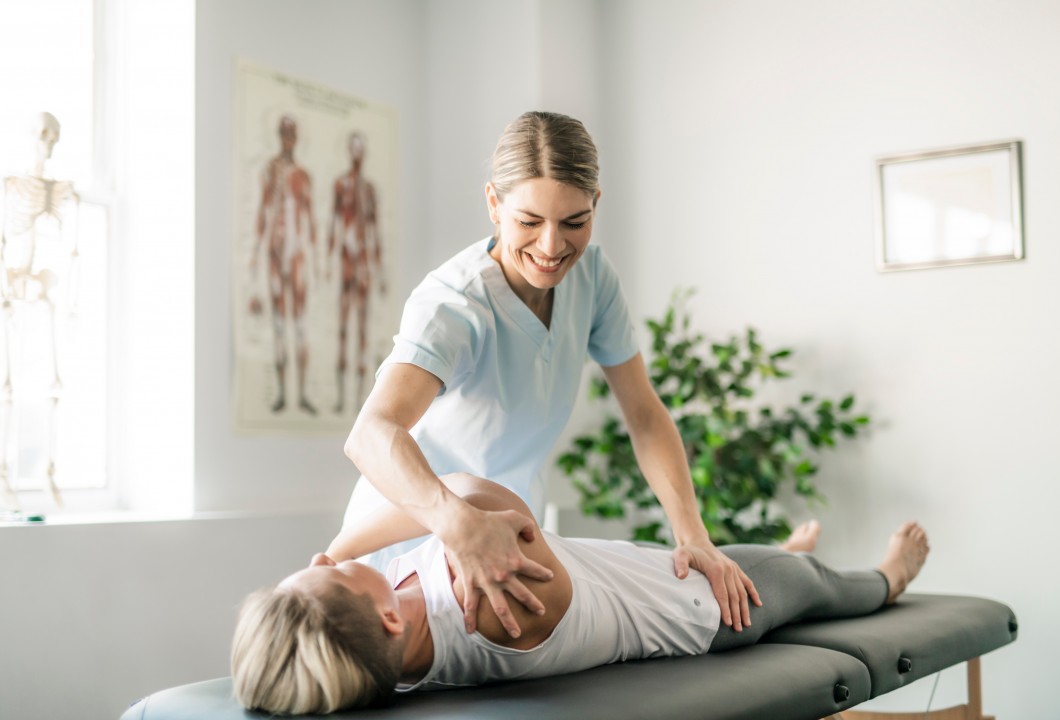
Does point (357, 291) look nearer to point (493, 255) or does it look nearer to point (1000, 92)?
point (493, 255)

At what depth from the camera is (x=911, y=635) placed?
198 centimetres

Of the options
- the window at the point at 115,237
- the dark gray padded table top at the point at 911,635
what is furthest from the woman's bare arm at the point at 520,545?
the window at the point at 115,237

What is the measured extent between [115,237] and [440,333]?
2.02m

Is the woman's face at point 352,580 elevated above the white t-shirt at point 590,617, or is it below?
above

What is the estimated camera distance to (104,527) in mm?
2781

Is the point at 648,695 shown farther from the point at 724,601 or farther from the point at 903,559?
the point at 903,559

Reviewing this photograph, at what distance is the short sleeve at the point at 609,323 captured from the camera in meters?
2.11

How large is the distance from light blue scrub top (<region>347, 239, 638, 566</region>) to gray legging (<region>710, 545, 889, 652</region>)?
44cm

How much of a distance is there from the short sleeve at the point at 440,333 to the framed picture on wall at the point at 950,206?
2.20m

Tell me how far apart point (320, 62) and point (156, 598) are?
1.89 m

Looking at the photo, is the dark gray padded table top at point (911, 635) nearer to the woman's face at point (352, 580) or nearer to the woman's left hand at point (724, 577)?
the woman's left hand at point (724, 577)

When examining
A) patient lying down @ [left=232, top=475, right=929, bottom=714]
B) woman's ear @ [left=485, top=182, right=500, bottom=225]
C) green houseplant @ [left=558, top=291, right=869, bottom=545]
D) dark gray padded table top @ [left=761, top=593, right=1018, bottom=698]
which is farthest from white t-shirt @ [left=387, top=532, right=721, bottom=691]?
green houseplant @ [left=558, top=291, right=869, bottom=545]

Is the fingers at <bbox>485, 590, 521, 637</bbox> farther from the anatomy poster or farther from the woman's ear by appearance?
the anatomy poster

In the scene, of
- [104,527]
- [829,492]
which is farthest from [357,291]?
[829,492]
